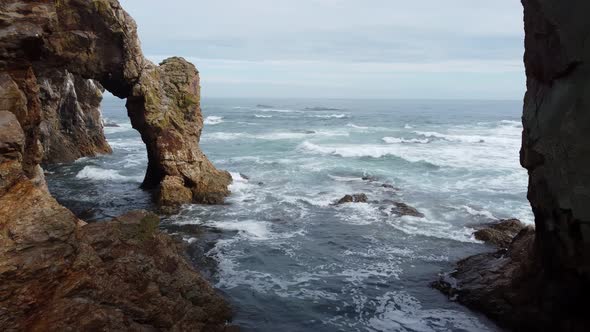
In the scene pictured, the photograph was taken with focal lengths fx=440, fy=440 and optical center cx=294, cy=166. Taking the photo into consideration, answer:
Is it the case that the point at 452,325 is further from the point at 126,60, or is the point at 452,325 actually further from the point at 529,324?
the point at 126,60

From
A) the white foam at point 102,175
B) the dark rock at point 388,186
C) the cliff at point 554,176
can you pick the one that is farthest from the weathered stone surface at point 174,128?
the cliff at point 554,176

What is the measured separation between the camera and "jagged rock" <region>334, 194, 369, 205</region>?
74.7 ft

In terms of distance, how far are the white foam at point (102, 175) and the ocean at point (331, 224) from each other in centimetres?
11

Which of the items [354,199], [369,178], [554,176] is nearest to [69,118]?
[369,178]

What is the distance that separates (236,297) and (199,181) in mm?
11159

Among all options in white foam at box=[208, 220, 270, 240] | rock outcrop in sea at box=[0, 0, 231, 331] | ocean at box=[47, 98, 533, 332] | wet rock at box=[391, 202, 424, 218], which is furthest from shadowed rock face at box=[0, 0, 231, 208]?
wet rock at box=[391, 202, 424, 218]

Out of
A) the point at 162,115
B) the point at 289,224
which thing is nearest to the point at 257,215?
the point at 289,224

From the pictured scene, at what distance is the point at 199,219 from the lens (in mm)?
19266

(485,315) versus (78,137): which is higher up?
(78,137)

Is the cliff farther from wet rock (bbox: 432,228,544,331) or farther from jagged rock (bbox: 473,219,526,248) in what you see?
jagged rock (bbox: 473,219,526,248)

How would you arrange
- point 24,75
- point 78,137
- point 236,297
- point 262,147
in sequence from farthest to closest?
point 262,147, point 78,137, point 236,297, point 24,75

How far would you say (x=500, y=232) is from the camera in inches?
703

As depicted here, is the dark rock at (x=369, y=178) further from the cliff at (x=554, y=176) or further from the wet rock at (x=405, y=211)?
the cliff at (x=554, y=176)

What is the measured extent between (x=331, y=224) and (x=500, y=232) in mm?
6905
